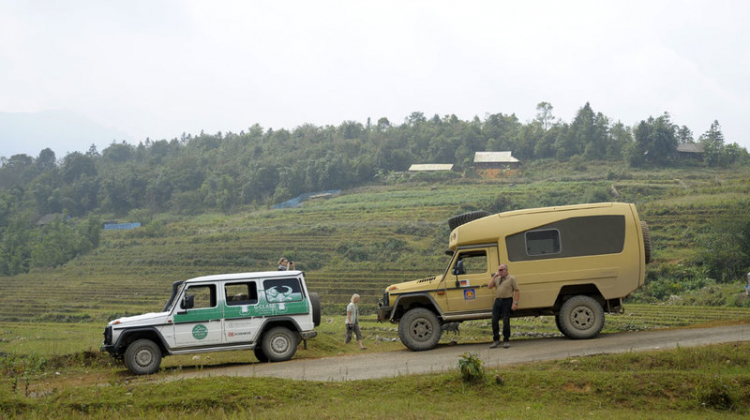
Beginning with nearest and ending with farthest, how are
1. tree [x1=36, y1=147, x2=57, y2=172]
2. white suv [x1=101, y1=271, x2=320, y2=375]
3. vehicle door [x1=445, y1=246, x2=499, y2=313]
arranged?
1. white suv [x1=101, y1=271, x2=320, y2=375]
2. vehicle door [x1=445, y1=246, x2=499, y2=313]
3. tree [x1=36, y1=147, x2=57, y2=172]

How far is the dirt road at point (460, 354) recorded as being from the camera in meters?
12.5

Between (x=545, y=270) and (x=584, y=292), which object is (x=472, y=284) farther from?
(x=584, y=292)

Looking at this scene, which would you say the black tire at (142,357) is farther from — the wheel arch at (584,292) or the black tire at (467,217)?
the wheel arch at (584,292)

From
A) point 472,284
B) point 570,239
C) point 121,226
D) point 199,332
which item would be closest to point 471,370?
point 472,284

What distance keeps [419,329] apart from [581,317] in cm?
356

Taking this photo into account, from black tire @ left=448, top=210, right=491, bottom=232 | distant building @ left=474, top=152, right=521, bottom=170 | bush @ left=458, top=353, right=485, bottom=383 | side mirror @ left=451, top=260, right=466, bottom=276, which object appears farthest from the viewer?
distant building @ left=474, top=152, right=521, bottom=170

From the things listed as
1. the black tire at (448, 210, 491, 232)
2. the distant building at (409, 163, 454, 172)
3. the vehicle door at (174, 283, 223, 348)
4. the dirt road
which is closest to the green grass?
the dirt road

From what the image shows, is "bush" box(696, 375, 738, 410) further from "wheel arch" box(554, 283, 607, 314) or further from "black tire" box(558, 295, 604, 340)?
"wheel arch" box(554, 283, 607, 314)

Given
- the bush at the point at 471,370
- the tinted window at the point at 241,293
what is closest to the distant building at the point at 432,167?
the tinted window at the point at 241,293

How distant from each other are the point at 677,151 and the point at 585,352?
8700 cm

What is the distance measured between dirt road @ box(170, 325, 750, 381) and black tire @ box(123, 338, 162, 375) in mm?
762

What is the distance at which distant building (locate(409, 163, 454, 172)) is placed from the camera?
105m

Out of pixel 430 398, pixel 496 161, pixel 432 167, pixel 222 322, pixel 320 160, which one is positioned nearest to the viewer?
pixel 430 398

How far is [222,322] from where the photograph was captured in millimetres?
14383
